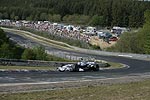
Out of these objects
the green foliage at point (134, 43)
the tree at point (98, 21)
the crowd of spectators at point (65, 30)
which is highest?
the tree at point (98, 21)

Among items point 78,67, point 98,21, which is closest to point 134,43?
point 78,67

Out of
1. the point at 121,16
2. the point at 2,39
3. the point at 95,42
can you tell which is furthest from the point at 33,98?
the point at 121,16

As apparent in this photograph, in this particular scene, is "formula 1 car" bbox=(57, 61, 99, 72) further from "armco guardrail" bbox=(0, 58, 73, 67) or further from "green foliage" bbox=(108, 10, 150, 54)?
"green foliage" bbox=(108, 10, 150, 54)

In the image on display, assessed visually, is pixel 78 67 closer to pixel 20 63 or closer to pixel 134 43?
pixel 20 63

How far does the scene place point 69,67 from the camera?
138 feet

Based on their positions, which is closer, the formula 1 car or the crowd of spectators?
the formula 1 car

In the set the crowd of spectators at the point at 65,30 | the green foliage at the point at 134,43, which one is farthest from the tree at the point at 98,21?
the green foliage at the point at 134,43

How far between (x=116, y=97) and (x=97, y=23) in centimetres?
17700

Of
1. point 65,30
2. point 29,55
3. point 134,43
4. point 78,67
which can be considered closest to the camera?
point 78,67

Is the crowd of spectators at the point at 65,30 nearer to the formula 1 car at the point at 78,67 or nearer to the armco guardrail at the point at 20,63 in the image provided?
the armco guardrail at the point at 20,63

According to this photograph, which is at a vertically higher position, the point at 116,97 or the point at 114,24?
the point at 114,24

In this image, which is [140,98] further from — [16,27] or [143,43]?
[16,27]

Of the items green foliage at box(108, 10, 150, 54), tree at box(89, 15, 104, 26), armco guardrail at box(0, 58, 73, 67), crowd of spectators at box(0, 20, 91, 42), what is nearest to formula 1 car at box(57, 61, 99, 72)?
armco guardrail at box(0, 58, 73, 67)

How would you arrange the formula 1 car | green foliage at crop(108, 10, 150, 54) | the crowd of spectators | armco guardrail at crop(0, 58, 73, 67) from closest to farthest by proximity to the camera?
the formula 1 car, armco guardrail at crop(0, 58, 73, 67), green foliage at crop(108, 10, 150, 54), the crowd of spectators
